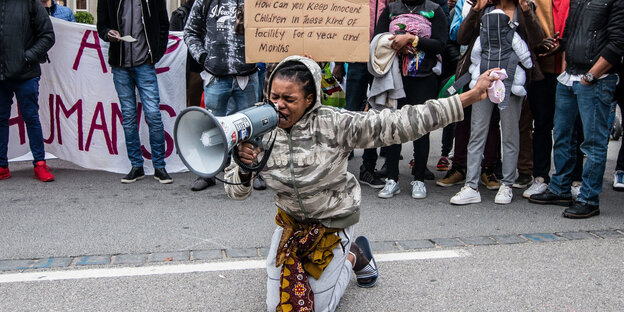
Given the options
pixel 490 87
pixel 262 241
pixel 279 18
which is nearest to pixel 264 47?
pixel 279 18

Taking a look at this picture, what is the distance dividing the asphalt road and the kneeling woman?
1.00 feet

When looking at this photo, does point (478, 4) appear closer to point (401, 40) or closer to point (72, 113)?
point (401, 40)

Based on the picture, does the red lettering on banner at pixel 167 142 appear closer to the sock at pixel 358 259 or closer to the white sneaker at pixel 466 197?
the white sneaker at pixel 466 197

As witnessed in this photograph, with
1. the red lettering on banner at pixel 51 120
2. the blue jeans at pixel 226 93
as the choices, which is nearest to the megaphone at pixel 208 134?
the blue jeans at pixel 226 93

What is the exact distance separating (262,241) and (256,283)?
74 cm

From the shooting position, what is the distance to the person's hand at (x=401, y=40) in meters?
5.14

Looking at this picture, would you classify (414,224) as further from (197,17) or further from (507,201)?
(197,17)

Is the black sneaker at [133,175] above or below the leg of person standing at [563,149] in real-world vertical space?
below

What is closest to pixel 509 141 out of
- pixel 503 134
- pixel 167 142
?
pixel 503 134

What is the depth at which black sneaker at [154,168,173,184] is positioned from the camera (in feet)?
19.5

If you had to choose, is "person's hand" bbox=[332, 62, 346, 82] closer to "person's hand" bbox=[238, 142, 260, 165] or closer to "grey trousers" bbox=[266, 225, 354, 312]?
"grey trousers" bbox=[266, 225, 354, 312]

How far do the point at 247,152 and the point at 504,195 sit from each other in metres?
3.44

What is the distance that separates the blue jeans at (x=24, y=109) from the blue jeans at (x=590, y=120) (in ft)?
16.0

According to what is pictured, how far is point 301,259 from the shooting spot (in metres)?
3.06
